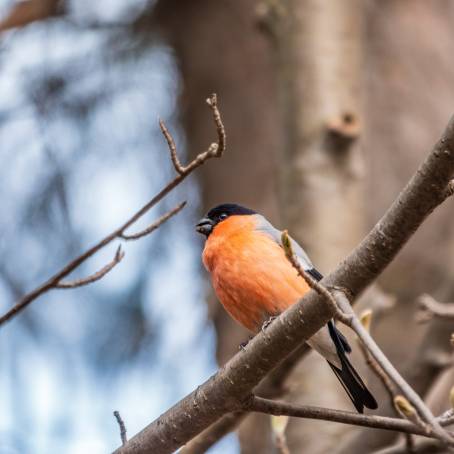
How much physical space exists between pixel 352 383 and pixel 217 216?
4.48ft

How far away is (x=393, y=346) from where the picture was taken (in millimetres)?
6094

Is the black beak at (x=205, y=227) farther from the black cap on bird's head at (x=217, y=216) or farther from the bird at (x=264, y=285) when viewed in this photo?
the bird at (x=264, y=285)

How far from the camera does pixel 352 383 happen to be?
3949mm

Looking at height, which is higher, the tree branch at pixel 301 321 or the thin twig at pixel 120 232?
the thin twig at pixel 120 232

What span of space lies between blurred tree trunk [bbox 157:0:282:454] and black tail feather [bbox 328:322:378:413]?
2.67m

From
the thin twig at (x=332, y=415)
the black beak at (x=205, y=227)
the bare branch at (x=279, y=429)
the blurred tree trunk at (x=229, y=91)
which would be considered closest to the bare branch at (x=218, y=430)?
the bare branch at (x=279, y=429)

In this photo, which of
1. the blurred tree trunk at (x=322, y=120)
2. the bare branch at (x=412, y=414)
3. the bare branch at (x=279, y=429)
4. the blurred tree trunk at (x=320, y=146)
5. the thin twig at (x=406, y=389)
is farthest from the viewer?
the blurred tree trunk at (x=322, y=120)

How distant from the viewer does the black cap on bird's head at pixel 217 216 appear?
486 centimetres

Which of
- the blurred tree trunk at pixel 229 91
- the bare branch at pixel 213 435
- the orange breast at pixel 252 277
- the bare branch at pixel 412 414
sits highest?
the blurred tree trunk at pixel 229 91

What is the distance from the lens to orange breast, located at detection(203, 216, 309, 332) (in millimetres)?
4027

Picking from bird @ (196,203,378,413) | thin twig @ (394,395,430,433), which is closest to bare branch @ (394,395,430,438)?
thin twig @ (394,395,430,433)

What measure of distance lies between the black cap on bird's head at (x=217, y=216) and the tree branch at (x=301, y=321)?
177 centimetres

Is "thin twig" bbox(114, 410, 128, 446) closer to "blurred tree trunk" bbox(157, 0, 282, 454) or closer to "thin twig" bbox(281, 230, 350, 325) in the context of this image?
"thin twig" bbox(281, 230, 350, 325)

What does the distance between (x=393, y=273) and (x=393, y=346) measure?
1.70ft
